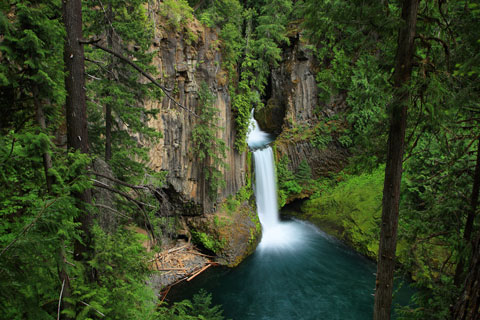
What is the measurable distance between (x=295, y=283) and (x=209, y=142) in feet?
24.4

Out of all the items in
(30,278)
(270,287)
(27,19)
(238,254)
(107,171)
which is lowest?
(270,287)

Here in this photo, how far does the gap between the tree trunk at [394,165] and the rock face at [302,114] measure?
14.5 m

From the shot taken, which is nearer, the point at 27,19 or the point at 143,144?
the point at 27,19

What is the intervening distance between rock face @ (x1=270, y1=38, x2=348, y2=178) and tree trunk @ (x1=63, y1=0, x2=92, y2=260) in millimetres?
15856

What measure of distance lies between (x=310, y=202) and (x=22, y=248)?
1716 centimetres

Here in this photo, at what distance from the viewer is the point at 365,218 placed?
45.0 ft

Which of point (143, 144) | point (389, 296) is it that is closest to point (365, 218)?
point (389, 296)

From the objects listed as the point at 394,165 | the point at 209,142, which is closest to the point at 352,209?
the point at 209,142

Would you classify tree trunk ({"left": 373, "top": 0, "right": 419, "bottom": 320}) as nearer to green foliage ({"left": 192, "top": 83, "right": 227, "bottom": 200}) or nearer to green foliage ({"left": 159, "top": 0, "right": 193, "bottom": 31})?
green foliage ({"left": 192, "top": 83, "right": 227, "bottom": 200})

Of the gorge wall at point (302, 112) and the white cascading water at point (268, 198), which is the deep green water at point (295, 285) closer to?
the white cascading water at point (268, 198)

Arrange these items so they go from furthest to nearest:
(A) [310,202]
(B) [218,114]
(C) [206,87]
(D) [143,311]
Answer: (A) [310,202], (B) [218,114], (C) [206,87], (D) [143,311]

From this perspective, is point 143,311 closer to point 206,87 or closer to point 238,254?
point 238,254

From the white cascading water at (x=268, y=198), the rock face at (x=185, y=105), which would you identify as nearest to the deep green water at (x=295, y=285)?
the white cascading water at (x=268, y=198)

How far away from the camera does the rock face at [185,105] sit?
11.0m
